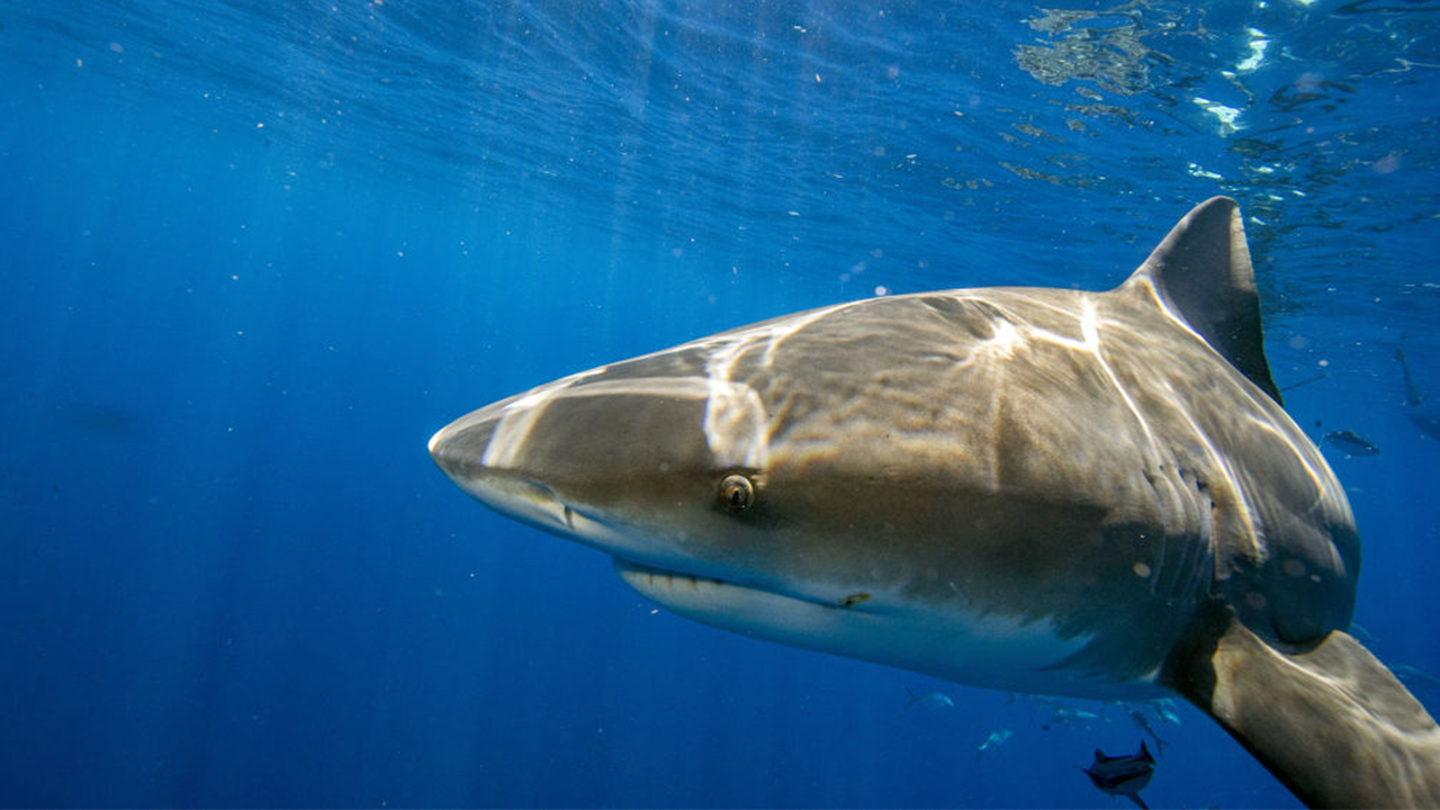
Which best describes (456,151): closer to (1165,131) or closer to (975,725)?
(1165,131)

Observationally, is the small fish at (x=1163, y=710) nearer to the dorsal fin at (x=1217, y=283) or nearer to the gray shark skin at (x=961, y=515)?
the dorsal fin at (x=1217, y=283)

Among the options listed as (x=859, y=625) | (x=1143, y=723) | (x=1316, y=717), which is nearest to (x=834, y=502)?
Answer: (x=859, y=625)

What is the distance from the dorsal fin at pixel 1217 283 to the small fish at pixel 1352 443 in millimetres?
9578

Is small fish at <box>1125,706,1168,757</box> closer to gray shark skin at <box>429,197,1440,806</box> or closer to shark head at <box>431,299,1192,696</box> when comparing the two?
gray shark skin at <box>429,197,1440,806</box>

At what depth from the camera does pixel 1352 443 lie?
1169cm

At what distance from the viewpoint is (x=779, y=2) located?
10891 mm

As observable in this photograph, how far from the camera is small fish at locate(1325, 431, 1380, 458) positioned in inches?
447

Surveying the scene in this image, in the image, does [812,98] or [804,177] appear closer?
[812,98]

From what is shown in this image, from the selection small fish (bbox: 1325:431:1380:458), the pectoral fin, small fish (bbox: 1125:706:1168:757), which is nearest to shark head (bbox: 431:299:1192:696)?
the pectoral fin

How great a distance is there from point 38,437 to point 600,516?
54.9 meters

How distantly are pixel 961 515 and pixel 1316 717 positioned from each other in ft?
3.59

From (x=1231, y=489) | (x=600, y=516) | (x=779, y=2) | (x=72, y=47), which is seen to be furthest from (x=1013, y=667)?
(x=72, y=47)

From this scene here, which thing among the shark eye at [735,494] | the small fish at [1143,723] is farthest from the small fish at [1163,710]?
the shark eye at [735,494]

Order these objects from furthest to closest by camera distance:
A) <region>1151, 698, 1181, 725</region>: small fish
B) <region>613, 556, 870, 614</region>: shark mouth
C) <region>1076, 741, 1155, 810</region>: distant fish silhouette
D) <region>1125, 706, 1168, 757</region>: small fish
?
<region>1151, 698, 1181, 725</region>: small fish → <region>1125, 706, 1168, 757</region>: small fish → <region>1076, 741, 1155, 810</region>: distant fish silhouette → <region>613, 556, 870, 614</region>: shark mouth
